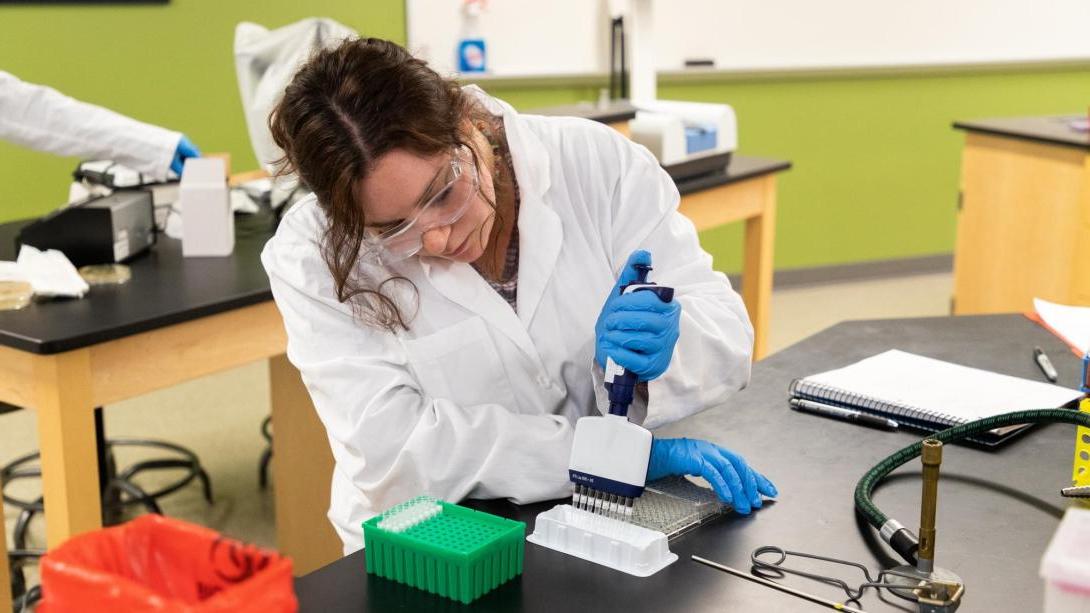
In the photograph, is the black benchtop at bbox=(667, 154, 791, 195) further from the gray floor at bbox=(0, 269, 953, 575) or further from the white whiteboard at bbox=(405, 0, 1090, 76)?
the white whiteboard at bbox=(405, 0, 1090, 76)

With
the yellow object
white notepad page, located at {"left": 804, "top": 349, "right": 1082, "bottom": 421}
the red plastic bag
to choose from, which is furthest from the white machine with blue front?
the red plastic bag

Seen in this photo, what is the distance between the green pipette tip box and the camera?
1.02m

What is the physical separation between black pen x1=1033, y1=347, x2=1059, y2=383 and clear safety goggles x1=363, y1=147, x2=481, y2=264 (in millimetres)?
910

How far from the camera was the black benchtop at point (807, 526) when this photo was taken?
1.03 m

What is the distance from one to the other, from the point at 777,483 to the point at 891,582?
0.25 meters

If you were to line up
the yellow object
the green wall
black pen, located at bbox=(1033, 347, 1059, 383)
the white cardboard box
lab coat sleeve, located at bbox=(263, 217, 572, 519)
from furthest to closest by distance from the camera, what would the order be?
the green wall → the white cardboard box → black pen, located at bbox=(1033, 347, 1059, 383) → lab coat sleeve, located at bbox=(263, 217, 572, 519) → the yellow object

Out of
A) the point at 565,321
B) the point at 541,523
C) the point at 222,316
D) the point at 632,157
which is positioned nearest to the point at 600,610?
the point at 541,523

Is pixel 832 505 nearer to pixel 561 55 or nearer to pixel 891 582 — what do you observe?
pixel 891 582

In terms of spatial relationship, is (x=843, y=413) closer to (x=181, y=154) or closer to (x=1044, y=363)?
(x=1044, y=363)

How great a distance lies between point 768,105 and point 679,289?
3679mm

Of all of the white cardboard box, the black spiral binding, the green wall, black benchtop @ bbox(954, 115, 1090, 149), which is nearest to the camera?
the black spiral binding

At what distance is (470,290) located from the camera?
144cm

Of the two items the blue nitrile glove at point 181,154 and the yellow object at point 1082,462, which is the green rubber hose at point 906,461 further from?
the blue nitrile glove at point 181,154

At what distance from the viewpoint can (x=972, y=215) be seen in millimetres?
4043
